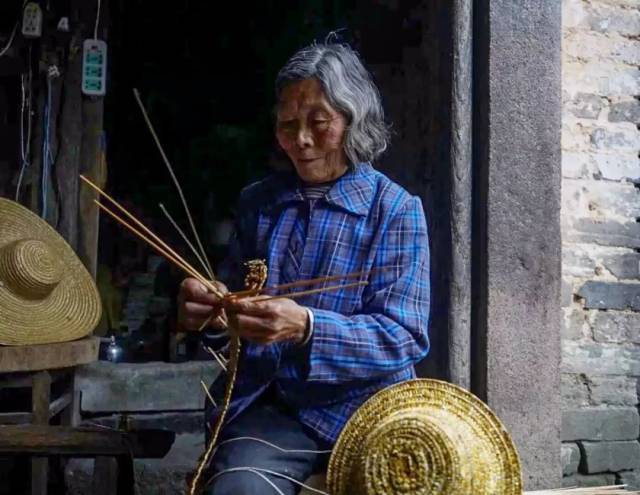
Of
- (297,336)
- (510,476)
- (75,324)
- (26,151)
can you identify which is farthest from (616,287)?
(26,151)

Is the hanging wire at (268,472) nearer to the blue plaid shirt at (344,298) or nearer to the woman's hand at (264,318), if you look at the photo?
the blue plaid shirt at (344,298)

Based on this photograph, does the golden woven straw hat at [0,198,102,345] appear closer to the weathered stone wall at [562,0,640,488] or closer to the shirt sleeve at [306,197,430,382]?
the shirt sleeve at [306,197,430,382]

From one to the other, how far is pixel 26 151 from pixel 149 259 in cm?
203

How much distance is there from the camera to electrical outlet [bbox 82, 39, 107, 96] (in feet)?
15.9

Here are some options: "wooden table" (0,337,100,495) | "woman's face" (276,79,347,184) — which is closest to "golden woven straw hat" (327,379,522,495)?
"woman's face" (276,79,347,184)

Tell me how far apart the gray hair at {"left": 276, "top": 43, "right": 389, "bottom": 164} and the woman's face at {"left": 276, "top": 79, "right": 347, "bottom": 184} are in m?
0.02

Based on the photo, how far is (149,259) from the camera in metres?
6.95

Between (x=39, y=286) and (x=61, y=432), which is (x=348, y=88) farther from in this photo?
(x=39, y=286)

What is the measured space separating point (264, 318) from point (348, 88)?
702mm

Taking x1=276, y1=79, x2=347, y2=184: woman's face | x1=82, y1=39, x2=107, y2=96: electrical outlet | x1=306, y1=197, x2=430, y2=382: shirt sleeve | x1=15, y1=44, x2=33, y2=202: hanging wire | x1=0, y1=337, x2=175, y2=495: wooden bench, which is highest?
x1=82, y1=39, x2=107, y2=96: electrical outlet

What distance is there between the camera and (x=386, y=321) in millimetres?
2328

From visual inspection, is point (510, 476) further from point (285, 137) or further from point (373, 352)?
point (285, 137)

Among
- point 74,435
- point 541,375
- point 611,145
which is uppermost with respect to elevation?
point 611,145

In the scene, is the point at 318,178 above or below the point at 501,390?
above
